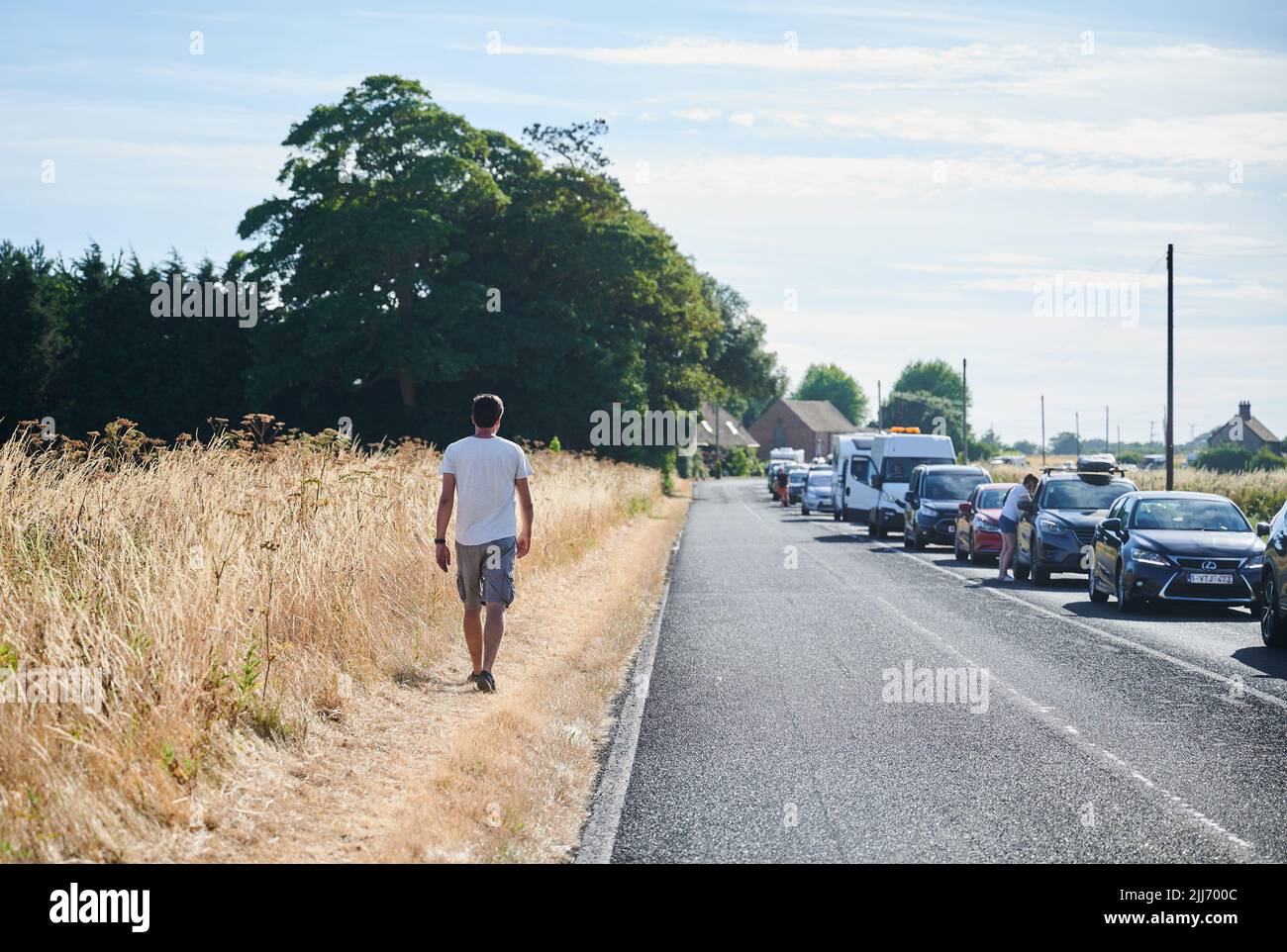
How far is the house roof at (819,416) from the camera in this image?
163125 millimetres

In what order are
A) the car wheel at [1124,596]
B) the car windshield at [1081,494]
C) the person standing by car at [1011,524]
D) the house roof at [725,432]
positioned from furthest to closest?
the house roof at [725,432] → the car windshield at [1081,494] → the person standing by car at [1011,524] → the car wheel at [1124,596]

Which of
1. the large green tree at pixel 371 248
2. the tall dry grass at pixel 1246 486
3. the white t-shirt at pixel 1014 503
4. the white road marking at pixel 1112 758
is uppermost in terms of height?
the large green tree at pixel 371 248

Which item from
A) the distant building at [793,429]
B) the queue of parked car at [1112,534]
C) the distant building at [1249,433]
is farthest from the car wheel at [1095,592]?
the distant building at [793,429]

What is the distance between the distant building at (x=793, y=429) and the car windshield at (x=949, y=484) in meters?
126

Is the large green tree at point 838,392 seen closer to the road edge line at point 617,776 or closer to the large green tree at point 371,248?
the large green tree at point 371,248

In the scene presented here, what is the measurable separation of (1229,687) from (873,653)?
3.41m

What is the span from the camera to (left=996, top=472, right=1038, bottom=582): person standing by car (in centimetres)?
2234

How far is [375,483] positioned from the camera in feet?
45.8

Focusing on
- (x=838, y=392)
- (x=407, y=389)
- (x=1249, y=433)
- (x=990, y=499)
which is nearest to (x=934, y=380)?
(x=838, y=392)

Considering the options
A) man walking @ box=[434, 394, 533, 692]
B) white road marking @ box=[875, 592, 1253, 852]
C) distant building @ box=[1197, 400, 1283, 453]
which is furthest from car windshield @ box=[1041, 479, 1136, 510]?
distant building @ box=[1197, 400, 1283, 453]

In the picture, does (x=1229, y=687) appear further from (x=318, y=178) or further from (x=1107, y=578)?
(x=318, y=178)

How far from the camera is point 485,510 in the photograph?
9.75m
